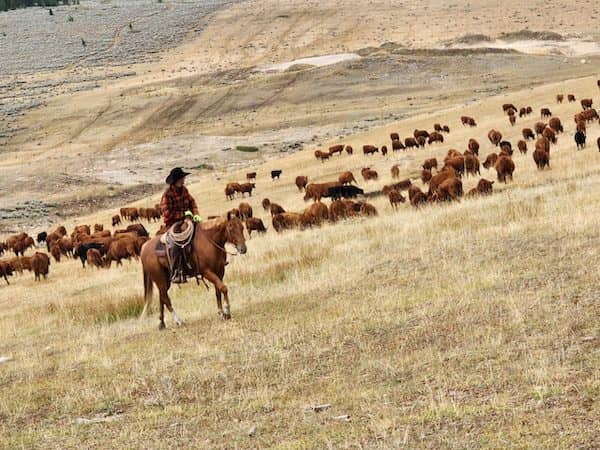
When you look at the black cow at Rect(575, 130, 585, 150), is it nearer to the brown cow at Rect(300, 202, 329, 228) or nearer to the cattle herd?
the cattle herd

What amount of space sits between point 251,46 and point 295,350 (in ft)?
338

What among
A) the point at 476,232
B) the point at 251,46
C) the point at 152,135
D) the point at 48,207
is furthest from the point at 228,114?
the point at 476,232

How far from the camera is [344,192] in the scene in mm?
32875

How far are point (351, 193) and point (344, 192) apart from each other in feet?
1.40

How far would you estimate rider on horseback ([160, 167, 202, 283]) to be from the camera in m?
13.3

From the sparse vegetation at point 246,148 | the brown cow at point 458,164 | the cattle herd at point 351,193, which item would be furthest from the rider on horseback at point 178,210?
the sparse vegetation at point 246,148

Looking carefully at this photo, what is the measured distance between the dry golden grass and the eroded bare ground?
3537 centimetres

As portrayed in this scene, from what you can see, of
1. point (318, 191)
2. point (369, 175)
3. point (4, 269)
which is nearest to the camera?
point (4, 269)

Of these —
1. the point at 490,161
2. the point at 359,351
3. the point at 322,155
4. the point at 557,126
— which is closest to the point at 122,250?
the point at 490,161

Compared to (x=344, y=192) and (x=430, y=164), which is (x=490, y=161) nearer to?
(x=430, y=164)

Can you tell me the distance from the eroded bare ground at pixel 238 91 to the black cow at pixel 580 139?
2623cm

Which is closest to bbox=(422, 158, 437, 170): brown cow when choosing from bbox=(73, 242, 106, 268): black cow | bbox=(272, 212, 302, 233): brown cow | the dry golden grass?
bbox=(272, 212, 302, 233): brown cow

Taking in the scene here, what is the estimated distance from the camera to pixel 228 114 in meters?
75.3

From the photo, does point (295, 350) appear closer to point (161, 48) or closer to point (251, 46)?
point (251, 46)
